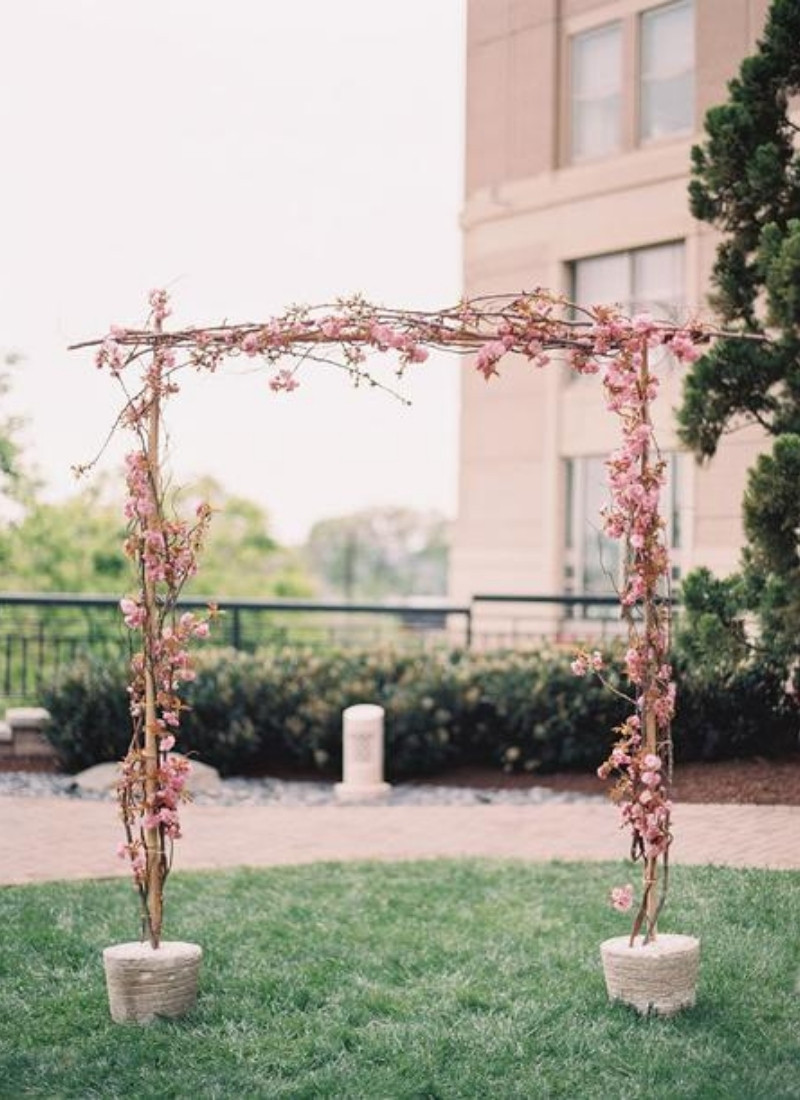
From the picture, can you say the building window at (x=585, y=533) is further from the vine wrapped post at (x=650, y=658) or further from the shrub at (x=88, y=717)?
the vine wrapped post at (x=650, y=658)

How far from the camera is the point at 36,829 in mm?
10156

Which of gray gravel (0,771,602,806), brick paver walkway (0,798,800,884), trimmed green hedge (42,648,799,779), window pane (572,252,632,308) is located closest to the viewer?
brick paver walkway (0,798,800,884)

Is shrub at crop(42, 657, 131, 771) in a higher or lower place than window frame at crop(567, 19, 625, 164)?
lower

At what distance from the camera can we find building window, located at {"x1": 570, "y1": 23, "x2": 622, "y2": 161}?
21.7 m

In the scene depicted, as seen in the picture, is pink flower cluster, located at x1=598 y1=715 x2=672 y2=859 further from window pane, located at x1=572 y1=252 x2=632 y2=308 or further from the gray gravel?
window pane, located at x1=572 y1=252 x2=632 y2=308

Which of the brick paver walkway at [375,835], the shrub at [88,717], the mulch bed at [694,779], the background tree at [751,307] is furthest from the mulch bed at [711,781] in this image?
the shrub at [88,717]

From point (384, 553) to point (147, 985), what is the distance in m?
86.8

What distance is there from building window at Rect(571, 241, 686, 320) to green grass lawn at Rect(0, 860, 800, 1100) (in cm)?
1376

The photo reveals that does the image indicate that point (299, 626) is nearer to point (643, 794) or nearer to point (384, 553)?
point (643, 794)

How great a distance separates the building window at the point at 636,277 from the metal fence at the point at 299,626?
4.27 meters

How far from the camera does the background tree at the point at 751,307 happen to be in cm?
1068

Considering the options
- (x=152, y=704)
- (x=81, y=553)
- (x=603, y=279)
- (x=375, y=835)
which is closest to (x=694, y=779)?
(x=375, y=835)

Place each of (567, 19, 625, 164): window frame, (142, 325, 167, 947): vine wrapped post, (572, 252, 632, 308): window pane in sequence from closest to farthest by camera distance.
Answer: (142, 325, 167, 947): vine wrapped post, (567, 19, 625, 164): window frame, (572, 252, 632, 308): window pane

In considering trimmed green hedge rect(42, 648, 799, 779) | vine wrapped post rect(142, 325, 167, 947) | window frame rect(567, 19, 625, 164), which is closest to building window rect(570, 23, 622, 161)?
window frame rect(567, 19, 625, 164)
